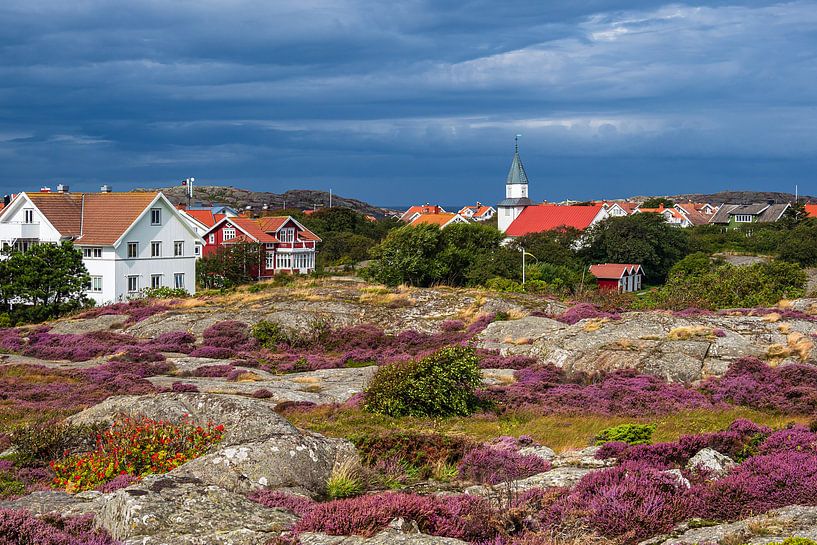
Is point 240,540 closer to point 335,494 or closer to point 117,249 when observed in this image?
point 335,494

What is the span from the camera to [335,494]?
37.9 ft

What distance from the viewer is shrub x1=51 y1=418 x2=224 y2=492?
12656 mm

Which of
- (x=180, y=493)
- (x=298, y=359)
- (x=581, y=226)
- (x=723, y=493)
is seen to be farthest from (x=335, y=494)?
(x=581, y=226)

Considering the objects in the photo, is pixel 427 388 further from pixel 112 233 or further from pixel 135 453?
pixel 112 233

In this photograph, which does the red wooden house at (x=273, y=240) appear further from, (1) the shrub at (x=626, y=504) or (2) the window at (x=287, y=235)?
(1) the shrub at (x=626, y=504)

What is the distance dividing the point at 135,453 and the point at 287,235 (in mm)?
86722

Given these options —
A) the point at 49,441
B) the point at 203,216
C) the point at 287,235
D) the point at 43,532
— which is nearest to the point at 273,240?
the point at 287,235

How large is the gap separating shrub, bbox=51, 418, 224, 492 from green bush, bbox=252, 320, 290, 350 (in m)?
23.6

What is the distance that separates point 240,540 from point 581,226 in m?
107

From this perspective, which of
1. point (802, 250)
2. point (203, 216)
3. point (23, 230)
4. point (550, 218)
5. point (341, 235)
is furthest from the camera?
point (550, 218)

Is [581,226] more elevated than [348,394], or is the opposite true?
[581,226]

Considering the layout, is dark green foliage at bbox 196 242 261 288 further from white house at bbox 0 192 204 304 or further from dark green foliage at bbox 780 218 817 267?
dark green foliage at bbox 780 218 817 267

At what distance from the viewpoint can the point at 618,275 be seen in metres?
88.1

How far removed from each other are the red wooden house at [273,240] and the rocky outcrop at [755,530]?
8339 cm
